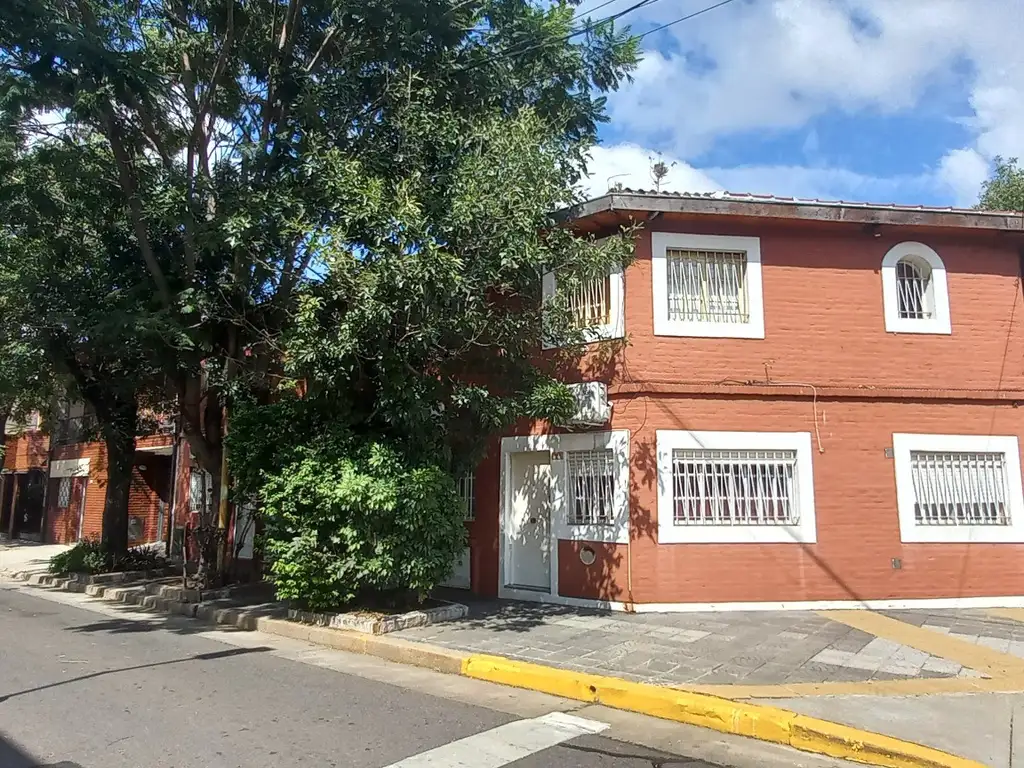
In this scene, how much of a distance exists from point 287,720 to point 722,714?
3.21 m

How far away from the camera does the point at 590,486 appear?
10648mm

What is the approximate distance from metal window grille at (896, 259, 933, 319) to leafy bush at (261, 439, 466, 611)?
7084mm

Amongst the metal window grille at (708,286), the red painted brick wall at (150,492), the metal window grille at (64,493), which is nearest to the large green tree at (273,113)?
the metal window grille at (708,286)

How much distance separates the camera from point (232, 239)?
8852 millimetres

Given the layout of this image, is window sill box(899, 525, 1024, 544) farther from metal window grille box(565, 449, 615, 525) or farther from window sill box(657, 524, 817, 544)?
metal window grille box(565, 449, 615, 525)

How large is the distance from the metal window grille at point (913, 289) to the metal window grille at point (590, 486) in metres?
4.85

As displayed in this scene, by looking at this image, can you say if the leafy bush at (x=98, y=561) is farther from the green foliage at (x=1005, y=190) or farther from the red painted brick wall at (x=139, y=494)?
the green foliage at (x=1005, y=190)

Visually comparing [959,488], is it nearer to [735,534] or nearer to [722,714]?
[735,534]

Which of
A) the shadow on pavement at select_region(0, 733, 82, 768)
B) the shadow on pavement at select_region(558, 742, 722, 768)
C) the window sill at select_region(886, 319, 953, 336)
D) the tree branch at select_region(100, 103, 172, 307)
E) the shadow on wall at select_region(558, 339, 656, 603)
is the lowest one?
the shadow on pavement at select_region(558, 742, 722, 768)

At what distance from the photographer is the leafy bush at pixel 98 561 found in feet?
47.6

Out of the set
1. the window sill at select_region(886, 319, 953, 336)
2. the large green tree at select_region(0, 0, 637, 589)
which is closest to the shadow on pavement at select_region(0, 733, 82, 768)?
the large green tree at select_region(0, 0, 637, 589)

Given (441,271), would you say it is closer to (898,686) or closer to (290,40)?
(290,40)

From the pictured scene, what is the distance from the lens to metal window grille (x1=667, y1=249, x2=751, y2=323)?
420 inches

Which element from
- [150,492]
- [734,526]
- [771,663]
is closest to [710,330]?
[734,526]
